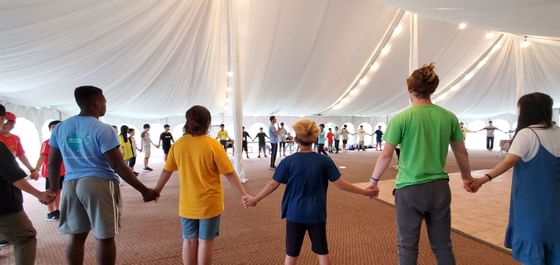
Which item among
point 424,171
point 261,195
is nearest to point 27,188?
point 261,195

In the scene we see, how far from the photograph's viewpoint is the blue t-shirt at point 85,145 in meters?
1.97

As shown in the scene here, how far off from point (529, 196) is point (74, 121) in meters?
3.18

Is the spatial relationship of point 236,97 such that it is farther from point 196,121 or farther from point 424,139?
point 424,139

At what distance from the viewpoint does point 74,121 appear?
200 cm

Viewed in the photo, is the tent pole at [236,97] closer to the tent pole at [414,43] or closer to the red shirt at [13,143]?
the red shirt at [13,143]

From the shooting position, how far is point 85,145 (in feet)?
6.46

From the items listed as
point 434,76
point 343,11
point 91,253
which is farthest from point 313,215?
point 343,11

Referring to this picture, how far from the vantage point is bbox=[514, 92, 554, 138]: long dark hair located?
5.82 feet

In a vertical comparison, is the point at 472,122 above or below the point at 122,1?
below

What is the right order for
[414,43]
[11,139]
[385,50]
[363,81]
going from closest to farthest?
[11,139] → [414,43] → [385,50] → [363,81]

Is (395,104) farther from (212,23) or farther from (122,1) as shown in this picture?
(122,1)

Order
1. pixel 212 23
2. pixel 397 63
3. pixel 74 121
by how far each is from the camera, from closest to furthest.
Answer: pixel 74 121 < pixel 212 23 < pixel 397 63

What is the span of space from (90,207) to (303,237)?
1567 mm

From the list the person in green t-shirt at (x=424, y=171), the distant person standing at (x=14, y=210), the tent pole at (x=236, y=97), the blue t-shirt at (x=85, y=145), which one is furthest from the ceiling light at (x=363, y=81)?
the distant person standing at (x=14, y=210)
